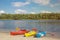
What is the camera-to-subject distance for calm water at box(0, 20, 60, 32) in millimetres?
1642

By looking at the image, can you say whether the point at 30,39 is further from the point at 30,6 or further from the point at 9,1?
the point at 9,1

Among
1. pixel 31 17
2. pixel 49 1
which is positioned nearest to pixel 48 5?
pixel 49 1

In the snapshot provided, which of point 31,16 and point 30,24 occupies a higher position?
point 31,16

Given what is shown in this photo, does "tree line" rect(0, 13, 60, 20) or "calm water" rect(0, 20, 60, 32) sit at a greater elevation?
"tree line" rect(0, 13, 60, 20)

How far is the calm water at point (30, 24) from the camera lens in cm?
164

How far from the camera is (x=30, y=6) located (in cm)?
166

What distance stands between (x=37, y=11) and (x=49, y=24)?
0.77ft

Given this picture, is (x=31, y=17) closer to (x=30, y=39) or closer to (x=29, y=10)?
(x=29, y=10)

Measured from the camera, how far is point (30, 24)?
64.9 inches

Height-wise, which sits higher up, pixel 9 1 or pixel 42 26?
pixel 9 1

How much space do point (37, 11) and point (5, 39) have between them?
0.56 meters

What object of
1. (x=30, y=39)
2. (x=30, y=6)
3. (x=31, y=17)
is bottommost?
(x=30, y=39)

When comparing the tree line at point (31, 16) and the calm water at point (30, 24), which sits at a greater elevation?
the tree line at point (31, 16)

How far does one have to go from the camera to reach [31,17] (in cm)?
167
